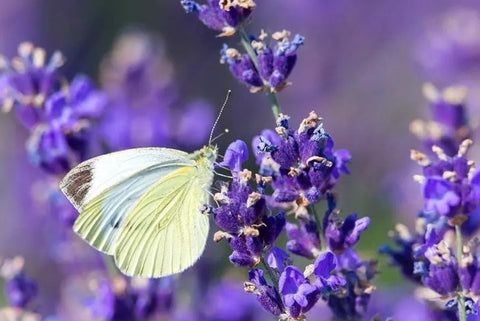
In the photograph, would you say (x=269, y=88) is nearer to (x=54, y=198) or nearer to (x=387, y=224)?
(x=54, y=198)

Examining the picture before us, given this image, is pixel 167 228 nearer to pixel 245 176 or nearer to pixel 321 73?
pixel 245 176

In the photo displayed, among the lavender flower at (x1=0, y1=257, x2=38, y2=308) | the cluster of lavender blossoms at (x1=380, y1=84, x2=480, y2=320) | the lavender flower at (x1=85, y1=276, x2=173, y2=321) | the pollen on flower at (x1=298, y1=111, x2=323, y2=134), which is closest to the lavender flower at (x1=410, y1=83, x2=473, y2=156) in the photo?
the cluster of lavender blossoms at (x1=380, y1=84, x2=480, y2=320)

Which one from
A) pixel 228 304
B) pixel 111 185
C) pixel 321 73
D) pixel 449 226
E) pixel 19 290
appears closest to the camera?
pixel 449 226

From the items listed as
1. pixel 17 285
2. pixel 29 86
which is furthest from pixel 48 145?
pixel 17 285

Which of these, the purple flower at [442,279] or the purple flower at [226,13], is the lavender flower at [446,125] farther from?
the purple flower at [226,13]

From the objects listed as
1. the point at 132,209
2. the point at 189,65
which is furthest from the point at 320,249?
the point at 189,65

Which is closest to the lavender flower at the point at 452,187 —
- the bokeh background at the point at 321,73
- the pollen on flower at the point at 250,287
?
the pollen on flower at the point at 250,287

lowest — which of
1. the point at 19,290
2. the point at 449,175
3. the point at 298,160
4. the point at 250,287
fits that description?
the point at 19,290
